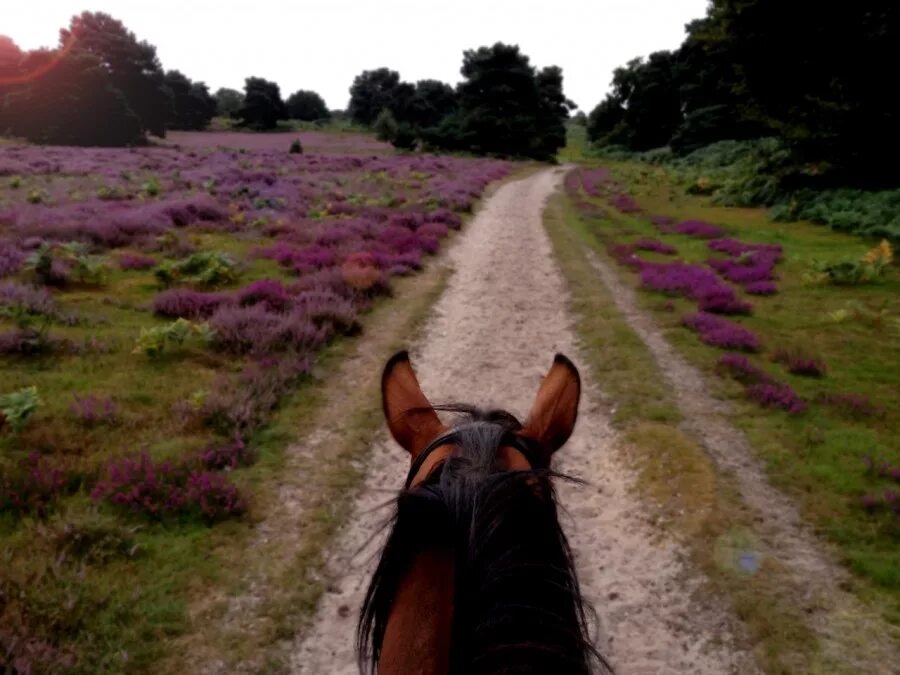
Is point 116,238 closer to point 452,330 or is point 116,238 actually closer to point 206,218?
point 206,218

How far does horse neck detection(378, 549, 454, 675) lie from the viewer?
1.41 meters

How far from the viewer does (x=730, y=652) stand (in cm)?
379

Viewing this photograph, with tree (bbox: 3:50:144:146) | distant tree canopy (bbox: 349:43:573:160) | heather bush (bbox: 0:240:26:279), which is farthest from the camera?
distant tree canopy (bbox: 349:43:573:160)

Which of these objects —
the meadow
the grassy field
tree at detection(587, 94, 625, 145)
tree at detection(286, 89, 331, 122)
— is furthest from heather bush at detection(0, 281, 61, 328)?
tree at detection(286, 89, 331, 122)

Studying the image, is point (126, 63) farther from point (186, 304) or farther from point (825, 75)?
point (825, 75)

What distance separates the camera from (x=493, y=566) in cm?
144

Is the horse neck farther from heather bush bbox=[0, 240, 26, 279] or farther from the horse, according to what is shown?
heather bush bbox=[0, 240, 26, 279]

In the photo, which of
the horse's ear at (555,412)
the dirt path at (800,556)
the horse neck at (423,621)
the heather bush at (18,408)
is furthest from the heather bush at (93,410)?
the dirt path at (800,556)

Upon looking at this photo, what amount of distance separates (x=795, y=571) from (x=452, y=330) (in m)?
6.63

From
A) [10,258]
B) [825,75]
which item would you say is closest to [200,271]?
[10,258]

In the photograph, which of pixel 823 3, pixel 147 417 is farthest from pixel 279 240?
pixel 823 3

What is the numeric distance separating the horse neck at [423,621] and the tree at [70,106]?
5273 cm

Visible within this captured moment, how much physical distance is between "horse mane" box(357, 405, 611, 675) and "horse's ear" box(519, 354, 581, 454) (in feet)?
1.68

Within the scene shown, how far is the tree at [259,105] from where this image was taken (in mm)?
70750
